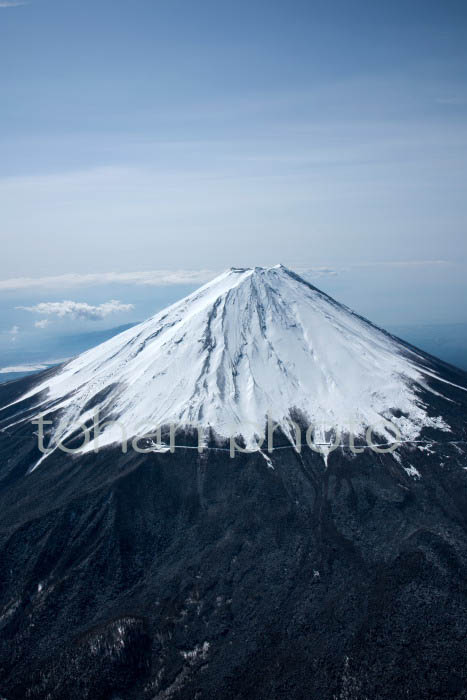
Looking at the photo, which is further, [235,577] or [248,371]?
[248,371]

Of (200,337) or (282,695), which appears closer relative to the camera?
(282,695)

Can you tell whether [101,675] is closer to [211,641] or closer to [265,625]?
[211,641]

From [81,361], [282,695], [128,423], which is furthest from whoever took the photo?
[81,361]

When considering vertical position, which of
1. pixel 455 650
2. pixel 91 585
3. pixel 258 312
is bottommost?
pixel 91 585

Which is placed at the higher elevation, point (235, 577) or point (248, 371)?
point (248, 371)

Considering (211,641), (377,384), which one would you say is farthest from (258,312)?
(211,641)
